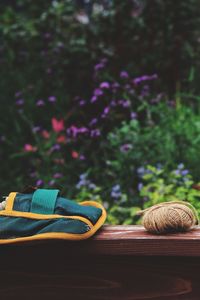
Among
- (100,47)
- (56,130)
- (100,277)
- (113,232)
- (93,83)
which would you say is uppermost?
(100,47)

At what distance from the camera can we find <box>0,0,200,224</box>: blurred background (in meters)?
3.36

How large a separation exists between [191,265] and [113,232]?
218 mm

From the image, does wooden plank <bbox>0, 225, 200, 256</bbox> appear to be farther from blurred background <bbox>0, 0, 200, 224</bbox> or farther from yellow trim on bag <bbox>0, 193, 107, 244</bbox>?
blurred background <bbox>0, 0, 200, 224</bbox>

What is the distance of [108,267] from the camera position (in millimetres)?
1533

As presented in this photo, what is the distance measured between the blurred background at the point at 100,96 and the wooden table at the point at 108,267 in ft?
4.90

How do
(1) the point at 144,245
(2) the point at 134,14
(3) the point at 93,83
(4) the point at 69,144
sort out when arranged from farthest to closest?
(2) the point at 134,14, (3) the point at 93,83, (4) the point at 69,144, (1) the point at 144,245

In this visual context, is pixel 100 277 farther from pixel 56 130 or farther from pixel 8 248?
pixel 56 130

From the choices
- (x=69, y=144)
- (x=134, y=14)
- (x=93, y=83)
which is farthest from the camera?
(x=134, y=14)

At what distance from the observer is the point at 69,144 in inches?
150

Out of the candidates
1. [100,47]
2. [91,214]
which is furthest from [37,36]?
[91,214]

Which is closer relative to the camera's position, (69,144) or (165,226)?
(165,226)

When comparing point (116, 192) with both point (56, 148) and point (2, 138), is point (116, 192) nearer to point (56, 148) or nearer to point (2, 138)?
point (56, 148)

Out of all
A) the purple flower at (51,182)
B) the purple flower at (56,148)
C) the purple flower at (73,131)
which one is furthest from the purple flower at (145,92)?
the purple flower at (51,182)

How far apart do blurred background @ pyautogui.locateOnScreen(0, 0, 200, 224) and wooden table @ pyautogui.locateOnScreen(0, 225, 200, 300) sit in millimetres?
1492
